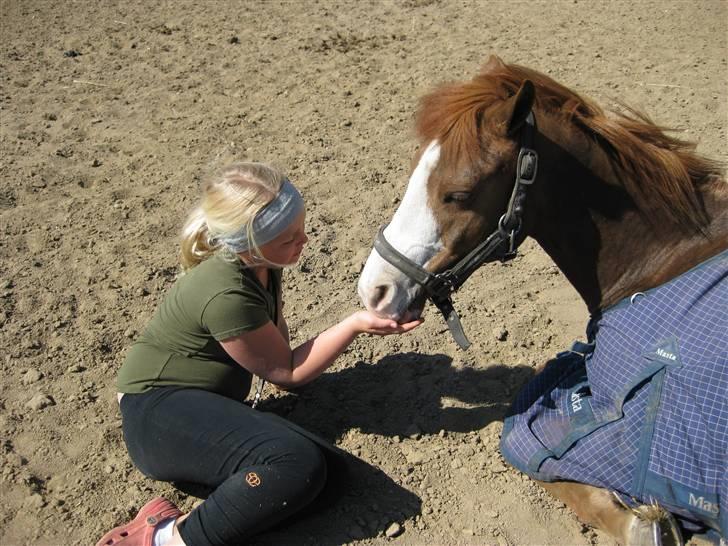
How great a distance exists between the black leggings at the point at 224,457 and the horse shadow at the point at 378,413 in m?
0.23

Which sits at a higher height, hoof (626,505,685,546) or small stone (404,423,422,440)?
hoof (626,505,685,546)

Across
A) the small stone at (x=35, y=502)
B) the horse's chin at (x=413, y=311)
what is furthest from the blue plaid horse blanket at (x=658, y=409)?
the small stone at (x=35, y=502)

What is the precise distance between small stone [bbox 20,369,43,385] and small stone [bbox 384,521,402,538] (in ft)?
5.99

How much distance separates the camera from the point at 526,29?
7.29 m

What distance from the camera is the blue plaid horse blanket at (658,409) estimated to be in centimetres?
210

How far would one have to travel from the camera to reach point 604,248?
240cm

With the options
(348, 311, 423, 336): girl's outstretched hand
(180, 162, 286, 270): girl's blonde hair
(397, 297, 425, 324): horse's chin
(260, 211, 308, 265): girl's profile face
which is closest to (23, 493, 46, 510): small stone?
(180, 162, 286, 270): girl's blonde hair

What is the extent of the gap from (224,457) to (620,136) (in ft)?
5.70

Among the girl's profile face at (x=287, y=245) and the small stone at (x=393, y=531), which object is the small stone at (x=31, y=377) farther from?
the small stone at (x=393, y=531)

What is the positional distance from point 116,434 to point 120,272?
49.7 inches

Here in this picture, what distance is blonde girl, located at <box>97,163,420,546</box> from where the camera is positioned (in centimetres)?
230

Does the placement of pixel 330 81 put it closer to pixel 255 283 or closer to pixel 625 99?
pixel 625 99

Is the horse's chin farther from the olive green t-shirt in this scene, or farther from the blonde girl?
the olive green t-shirt

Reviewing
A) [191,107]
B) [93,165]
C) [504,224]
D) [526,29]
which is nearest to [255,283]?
[504,224]
